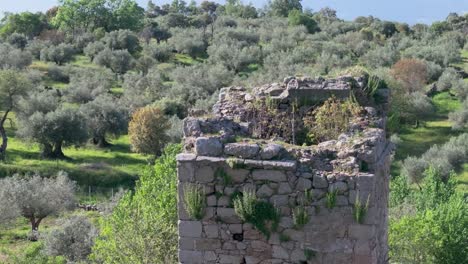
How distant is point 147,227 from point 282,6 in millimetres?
99654

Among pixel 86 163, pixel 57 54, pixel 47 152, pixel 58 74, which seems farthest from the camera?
pixel 57 54

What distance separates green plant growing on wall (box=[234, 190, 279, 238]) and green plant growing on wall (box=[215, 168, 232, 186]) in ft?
0.71

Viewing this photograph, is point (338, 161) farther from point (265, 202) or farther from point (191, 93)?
point (191, 93)

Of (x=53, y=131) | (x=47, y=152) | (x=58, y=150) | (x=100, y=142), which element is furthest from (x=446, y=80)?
(x=47, y=152)

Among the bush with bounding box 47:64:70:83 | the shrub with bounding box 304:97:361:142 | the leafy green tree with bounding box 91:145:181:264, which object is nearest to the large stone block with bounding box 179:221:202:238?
the shrub with bounding box 304:97:361:142

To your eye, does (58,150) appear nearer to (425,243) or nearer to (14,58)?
(14,58)

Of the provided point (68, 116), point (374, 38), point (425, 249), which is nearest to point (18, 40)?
point (68, 116)

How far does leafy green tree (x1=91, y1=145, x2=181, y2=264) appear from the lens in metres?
10.7

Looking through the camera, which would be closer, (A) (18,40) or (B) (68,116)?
(B) (68,116)

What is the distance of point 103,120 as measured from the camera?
38.1m

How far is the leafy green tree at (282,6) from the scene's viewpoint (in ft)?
342

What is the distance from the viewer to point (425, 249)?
16.1 m

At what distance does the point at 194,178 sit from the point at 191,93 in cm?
3880

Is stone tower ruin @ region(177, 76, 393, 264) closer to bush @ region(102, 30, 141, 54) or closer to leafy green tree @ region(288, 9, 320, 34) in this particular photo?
bush @ region(102, 30, 141, 54)
